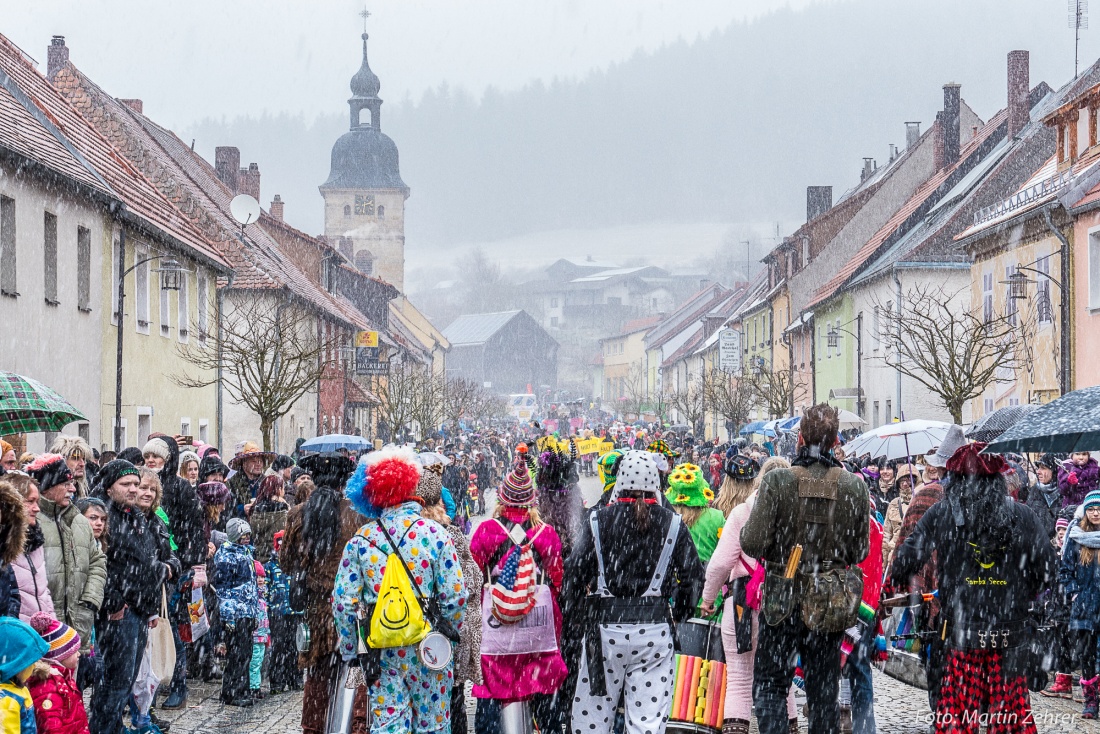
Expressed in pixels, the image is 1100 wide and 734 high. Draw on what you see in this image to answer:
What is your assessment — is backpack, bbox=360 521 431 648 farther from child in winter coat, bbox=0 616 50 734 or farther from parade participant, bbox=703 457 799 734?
parade participant, bbox=703 457 799 734

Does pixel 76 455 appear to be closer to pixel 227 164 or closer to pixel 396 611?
pixel 396 611

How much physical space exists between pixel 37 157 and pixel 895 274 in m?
23.4

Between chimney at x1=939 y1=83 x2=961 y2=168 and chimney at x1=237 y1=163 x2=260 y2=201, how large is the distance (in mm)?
22536

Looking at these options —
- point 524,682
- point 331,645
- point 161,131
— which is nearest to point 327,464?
point 331,645

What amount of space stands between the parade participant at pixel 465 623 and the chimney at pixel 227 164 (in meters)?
41.0

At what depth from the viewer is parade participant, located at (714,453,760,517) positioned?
927 cm

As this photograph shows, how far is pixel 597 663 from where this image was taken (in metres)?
7.10

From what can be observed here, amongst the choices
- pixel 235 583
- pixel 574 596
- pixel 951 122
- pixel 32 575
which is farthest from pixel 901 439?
pixel 951 122

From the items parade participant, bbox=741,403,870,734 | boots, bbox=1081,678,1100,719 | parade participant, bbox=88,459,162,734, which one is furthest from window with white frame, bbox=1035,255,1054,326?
parade participant, bbox=88,459,162,734

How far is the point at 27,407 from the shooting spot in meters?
10.1

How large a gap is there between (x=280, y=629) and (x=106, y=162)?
15.9 metres

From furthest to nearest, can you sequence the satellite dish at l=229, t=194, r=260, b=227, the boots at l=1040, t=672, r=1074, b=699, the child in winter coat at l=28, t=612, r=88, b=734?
the satellite dish at l=229, t=194, r=260, b=227 < the boots at l=1040, t=672, r=1074, b=699 < the child in winter coat at l=28, t=612, r=88, b=734

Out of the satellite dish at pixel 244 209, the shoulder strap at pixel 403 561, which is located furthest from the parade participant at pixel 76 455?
the satellite dish at pixel 244 209

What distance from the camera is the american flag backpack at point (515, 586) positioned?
7418mm
